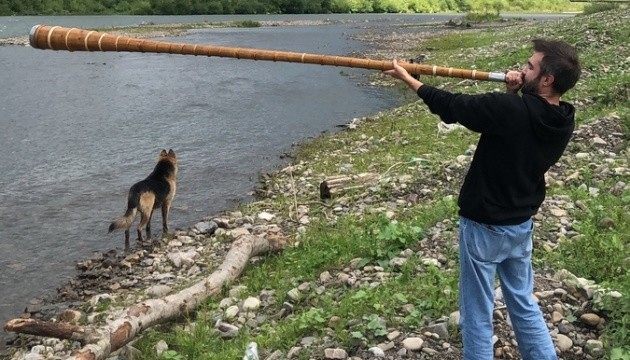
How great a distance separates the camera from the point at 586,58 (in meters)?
18.7

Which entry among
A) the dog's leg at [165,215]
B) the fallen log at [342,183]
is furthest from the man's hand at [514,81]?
the dog's leg at [165,215]

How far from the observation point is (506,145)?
14.0ft

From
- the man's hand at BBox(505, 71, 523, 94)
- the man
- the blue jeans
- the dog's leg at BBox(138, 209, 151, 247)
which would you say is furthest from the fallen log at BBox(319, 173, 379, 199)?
the man's hand at BBox(505, 71, 523, 94)

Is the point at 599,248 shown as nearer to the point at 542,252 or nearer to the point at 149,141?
the point at 542,252

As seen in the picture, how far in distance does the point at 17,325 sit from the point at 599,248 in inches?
240

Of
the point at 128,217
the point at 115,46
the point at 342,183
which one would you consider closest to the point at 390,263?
the point at 115,46

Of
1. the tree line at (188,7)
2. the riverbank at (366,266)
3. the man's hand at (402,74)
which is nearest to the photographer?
the man's hand at (402,74)

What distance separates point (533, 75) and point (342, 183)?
7626mm

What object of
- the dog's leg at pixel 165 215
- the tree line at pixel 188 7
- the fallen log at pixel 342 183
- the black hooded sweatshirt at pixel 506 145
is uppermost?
the black hooded sweatshirt at pixel 506 145

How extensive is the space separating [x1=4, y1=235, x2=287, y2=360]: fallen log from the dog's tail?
260 cm

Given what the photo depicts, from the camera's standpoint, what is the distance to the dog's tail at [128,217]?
10.2 metres

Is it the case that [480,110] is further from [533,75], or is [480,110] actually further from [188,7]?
[188,7]

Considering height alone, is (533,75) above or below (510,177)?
above

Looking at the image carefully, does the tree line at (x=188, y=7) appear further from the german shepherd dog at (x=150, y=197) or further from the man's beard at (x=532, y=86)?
the man's beard at (x=532, y=86)
